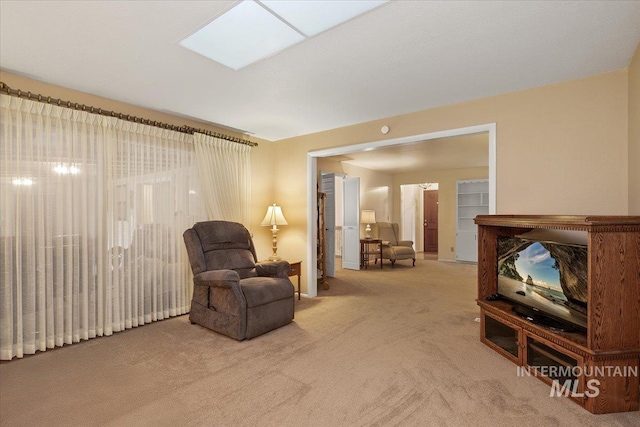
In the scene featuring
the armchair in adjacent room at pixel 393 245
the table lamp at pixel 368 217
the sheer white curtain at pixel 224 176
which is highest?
the sheer white curtain at pixel 224 176

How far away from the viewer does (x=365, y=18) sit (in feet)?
6.15

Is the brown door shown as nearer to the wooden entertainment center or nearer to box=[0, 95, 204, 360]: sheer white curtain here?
box=[0, 95, 204, 360]: sheer white curtain

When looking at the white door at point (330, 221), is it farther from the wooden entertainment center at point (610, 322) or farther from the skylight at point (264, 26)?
the wooden entertainment center at point (610, 322)

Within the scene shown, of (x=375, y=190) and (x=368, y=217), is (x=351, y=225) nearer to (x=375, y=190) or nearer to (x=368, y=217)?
(x=368, y=217)

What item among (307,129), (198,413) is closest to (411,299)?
(307,129)

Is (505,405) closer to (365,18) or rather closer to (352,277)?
(365,18)

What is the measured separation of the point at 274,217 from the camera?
14.9 ft

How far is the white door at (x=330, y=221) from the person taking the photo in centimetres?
602

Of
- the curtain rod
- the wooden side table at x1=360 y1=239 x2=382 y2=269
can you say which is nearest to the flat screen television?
the curtain rod

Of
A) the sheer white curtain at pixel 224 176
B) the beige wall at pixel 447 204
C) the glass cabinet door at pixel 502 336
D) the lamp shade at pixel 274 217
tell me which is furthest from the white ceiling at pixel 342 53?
the beige wall at pixel 447 204

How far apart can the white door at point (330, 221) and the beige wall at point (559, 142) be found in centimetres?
301

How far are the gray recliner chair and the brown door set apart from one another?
743 cm

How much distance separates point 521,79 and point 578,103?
20.9 inches

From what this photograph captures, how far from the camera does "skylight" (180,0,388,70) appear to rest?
173 cm
